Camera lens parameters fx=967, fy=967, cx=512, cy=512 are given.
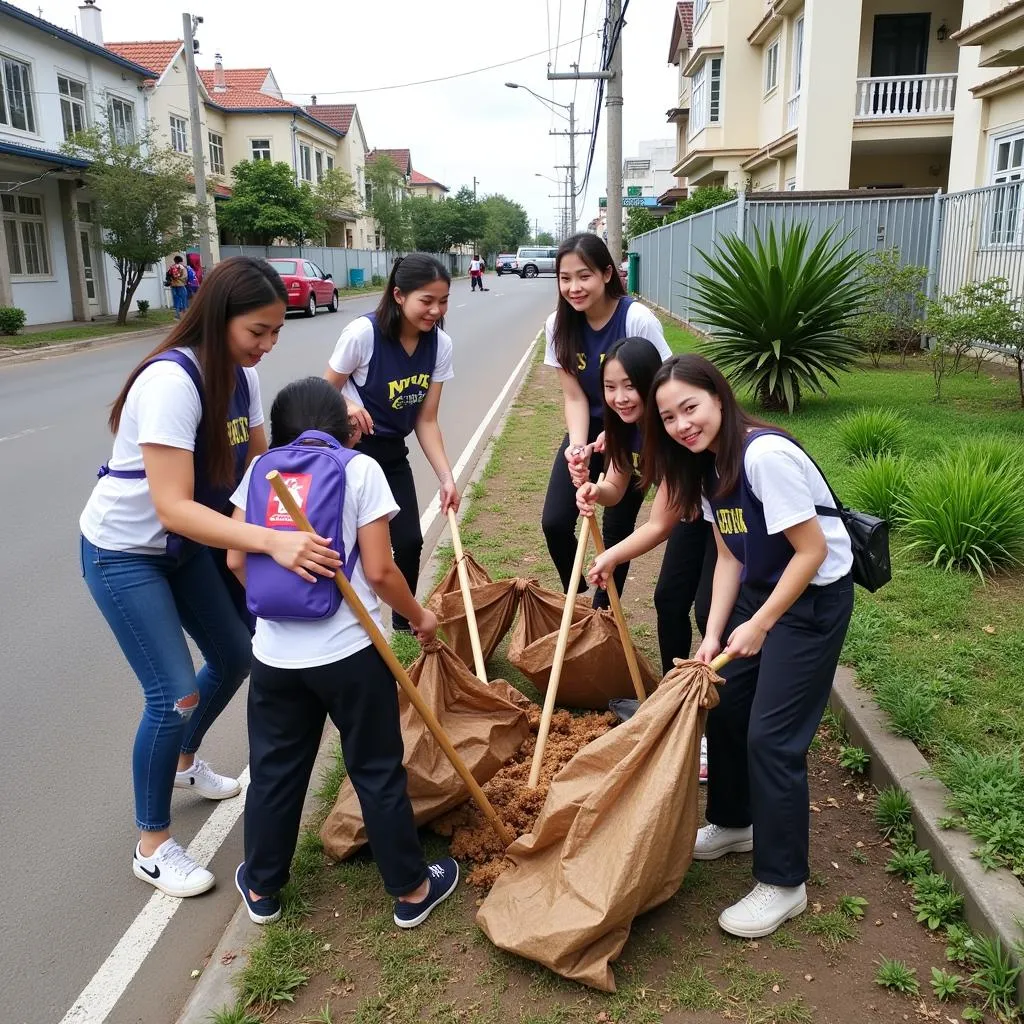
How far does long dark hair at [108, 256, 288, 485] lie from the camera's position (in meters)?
2.76

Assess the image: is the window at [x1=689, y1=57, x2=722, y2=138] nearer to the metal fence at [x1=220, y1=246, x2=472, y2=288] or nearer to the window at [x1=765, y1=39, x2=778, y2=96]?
the window at [x1=765, y1=39, x2=778, y2=96]

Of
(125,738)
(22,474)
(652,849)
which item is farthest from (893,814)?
(22,474)

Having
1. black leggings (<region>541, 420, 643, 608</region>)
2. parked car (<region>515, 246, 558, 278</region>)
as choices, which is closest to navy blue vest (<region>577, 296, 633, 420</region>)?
black leggings (<region>541, 420, 643, 608</region>)

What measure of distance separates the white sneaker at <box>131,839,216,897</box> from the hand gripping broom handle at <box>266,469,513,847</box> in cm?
88

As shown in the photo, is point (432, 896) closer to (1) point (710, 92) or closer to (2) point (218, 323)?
(2) point (218, 323)

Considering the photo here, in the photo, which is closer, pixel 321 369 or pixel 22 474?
pixel 22 474

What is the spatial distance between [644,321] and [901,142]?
2186cm

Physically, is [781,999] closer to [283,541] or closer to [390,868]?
[390,868]

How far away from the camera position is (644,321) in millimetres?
4062

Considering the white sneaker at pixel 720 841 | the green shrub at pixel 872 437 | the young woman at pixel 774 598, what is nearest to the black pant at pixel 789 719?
the young woman at pixel 774 598

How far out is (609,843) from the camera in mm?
2566

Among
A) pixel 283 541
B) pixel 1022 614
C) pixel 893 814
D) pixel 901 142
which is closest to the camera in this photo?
pixel 283 541

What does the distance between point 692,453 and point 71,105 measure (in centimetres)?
2937

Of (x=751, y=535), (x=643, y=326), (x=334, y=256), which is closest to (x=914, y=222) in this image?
(x=643, y=326)
